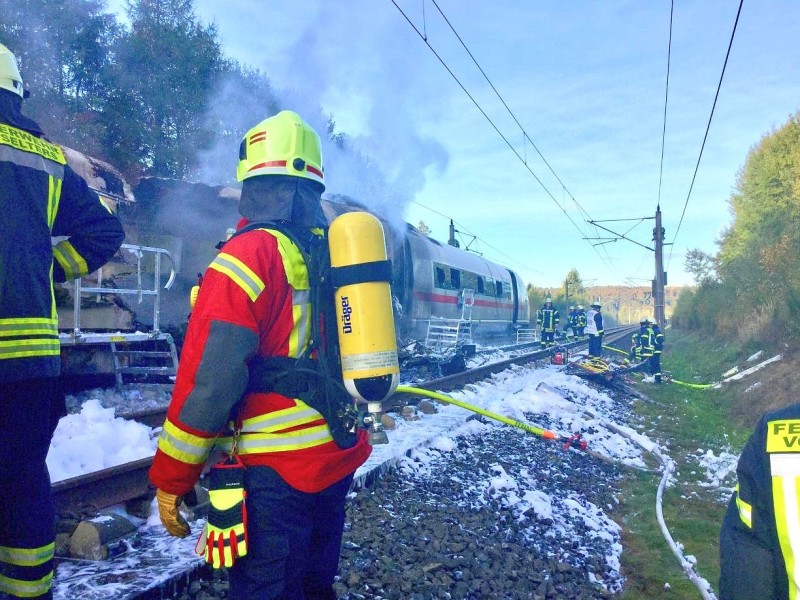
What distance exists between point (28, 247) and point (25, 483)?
842 millimetres

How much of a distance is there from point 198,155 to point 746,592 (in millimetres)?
24329

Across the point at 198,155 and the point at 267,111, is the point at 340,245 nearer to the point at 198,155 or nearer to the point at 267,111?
the point at 267,111

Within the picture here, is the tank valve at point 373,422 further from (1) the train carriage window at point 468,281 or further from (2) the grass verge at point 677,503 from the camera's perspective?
(1) the train carriage window at point 468,281

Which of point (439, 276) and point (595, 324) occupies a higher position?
point (439, 276)

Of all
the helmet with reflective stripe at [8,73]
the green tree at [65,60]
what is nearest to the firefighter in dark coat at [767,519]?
the helmet with reflective stripe at [8,73]

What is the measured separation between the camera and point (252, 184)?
2.26 metres

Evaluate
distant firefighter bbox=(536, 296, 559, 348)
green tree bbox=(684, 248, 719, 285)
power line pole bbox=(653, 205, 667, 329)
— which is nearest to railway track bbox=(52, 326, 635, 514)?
distant firefighter bbox=(536, 296, 559, 348)

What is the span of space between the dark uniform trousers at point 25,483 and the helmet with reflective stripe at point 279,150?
1114 millimetres

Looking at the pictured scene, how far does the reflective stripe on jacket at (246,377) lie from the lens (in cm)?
186

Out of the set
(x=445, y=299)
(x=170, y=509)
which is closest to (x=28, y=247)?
(x=170, y=509)

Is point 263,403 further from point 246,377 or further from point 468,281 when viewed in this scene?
point 468,281

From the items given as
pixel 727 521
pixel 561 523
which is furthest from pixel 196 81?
pixel 727 521

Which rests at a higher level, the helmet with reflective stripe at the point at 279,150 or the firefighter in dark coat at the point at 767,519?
the helmet with reflective stripe at the point at 279,150

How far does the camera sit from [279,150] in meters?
2.22
